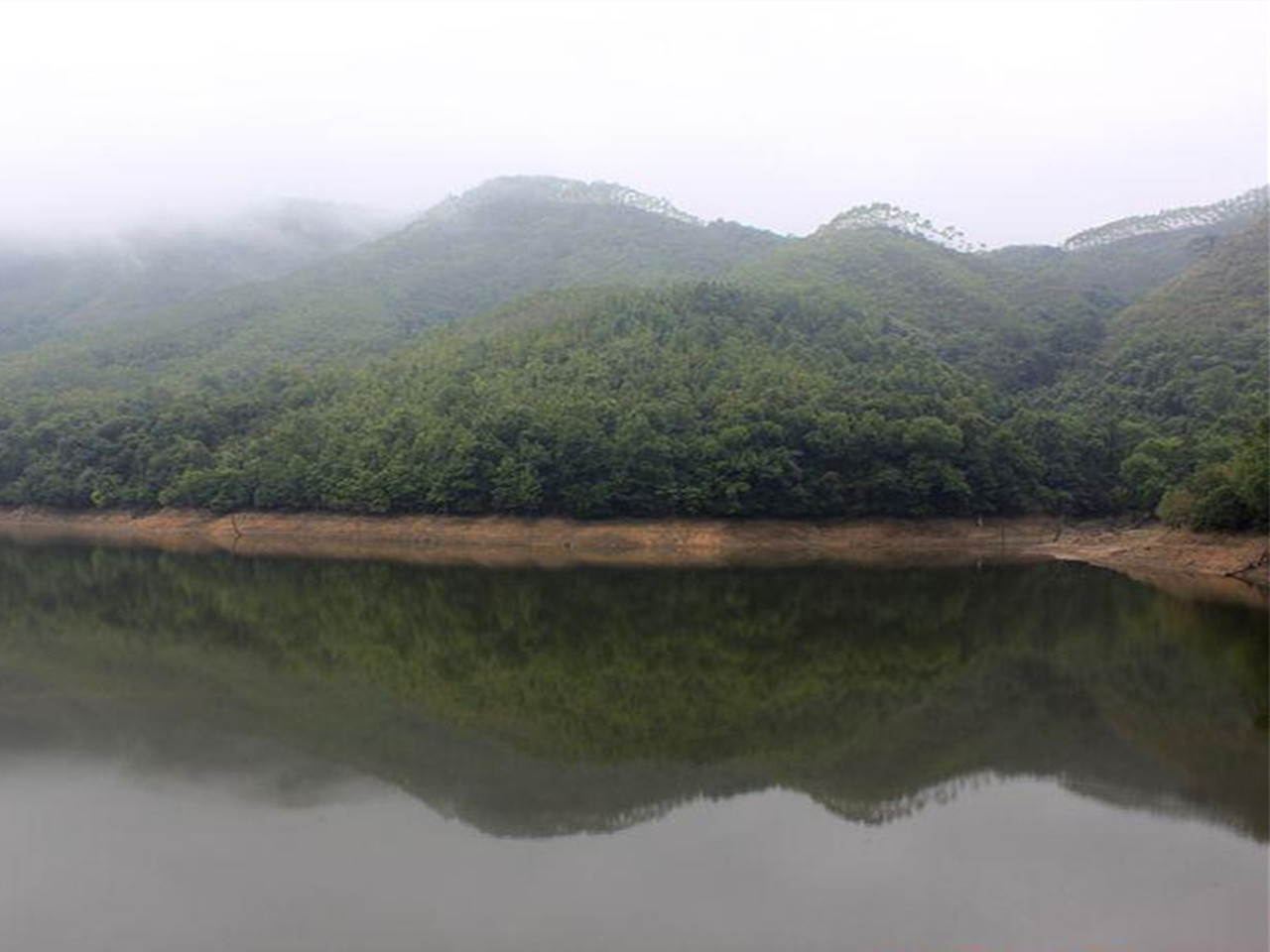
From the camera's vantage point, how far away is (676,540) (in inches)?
2008

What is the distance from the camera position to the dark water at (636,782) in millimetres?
10469

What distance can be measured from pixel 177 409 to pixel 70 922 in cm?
6536

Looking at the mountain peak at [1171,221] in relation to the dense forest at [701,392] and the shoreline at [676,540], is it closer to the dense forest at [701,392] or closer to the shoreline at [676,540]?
the dense forest at [701,392]

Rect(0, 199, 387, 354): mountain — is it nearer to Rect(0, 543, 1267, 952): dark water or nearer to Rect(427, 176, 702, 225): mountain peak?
Rect(427, 176, 702, 225): mountain peak

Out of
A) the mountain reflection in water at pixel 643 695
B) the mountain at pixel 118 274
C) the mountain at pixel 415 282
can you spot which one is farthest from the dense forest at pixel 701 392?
the mountain reflection in water at pixel 643 695

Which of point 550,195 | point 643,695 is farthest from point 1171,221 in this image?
point 643,695

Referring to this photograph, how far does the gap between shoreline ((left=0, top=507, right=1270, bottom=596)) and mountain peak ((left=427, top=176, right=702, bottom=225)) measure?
4020 inches

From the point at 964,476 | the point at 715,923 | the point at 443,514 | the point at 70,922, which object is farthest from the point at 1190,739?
the point at 443,514

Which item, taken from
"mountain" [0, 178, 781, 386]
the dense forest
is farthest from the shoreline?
"mountain" [0, 178, 781, 386]

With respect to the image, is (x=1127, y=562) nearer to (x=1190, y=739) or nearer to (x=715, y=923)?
(x=1190, y=739)

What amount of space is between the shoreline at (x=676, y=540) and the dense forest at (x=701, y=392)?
3.16 feet

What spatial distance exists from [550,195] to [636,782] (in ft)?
543

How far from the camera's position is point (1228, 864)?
11.6 m

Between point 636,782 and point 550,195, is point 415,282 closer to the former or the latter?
point 550,195
